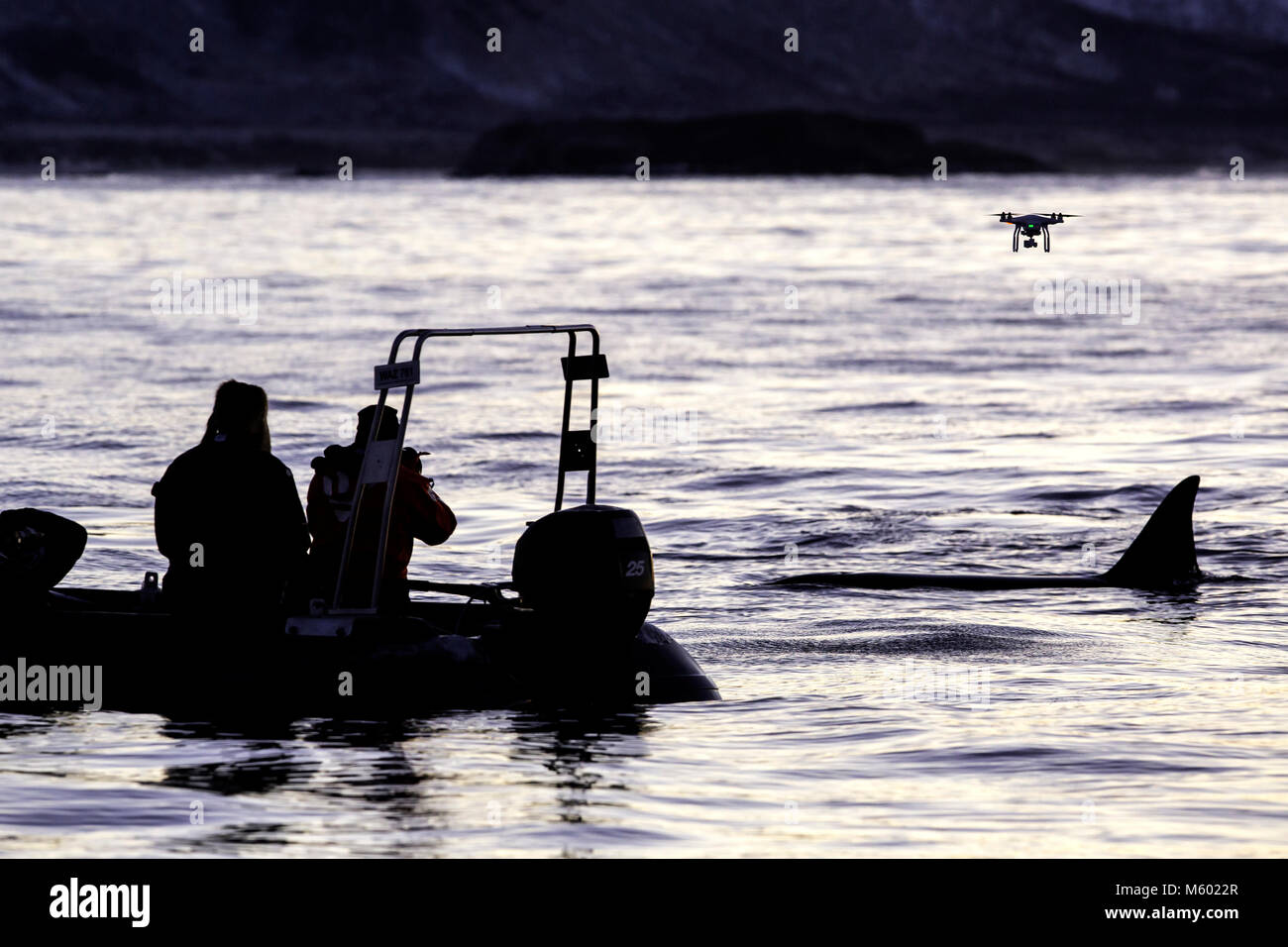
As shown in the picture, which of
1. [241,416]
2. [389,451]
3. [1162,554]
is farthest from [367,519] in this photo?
[1162,554]

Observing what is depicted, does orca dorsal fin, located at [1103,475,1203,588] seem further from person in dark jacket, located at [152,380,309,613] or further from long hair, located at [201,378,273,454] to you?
long hair, located at [201,378,273,454]

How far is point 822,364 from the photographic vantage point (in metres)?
38.3

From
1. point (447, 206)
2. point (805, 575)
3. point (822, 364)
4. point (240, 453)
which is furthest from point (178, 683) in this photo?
point (447, 206)

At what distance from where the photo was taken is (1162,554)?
706 inches

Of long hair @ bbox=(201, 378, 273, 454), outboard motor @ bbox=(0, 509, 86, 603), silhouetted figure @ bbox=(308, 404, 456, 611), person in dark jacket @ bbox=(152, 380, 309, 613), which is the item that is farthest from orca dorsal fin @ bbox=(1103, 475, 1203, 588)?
outboard motor @ bbox=(0, 509, 86, 603)

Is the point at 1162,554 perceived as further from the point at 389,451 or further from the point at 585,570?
the point at 389,451

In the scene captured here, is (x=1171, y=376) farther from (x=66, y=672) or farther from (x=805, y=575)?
(x=66, y=672)

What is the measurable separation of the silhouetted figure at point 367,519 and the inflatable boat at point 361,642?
0.06 metres

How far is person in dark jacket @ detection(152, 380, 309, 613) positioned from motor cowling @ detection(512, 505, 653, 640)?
1.20 metres

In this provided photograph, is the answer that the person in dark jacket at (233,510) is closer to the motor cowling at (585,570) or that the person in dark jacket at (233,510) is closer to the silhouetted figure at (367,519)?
the silhouetted figure at (367,519)

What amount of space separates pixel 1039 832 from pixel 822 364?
29135 mm

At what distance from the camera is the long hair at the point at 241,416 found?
34.6ft

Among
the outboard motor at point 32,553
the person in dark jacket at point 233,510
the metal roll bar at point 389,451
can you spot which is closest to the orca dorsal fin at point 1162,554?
the metal roll bar at point 389,451

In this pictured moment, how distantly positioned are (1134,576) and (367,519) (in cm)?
861
